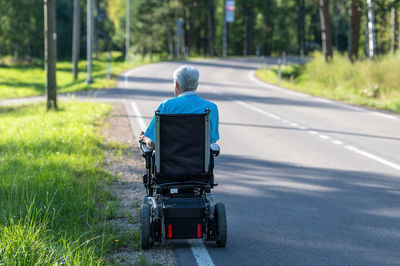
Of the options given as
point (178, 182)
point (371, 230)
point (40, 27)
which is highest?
point (40, 27)

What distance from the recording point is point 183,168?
520 centimetres

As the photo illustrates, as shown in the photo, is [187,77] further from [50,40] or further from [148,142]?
[50,40]

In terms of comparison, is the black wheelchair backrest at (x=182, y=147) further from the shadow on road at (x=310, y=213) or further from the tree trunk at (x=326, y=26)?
the tree trunk at (x=326, y=26)

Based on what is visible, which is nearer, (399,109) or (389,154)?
(389,154)

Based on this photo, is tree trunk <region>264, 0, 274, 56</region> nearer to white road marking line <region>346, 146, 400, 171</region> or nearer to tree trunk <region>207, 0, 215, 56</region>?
tree trunk <region>207, 0, 215, 56</region>

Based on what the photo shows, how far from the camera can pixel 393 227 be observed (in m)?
5.98

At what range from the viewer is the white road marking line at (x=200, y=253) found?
4.93 metres

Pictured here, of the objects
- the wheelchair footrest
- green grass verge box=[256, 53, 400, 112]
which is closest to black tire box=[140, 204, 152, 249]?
the wheelchair footrest

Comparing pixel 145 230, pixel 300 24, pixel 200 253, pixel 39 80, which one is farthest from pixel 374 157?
pixel 300 24

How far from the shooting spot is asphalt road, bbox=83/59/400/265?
206 inches

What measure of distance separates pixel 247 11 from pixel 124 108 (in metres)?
72.6

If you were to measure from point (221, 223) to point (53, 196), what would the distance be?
181cm

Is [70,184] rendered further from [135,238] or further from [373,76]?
[373,76]

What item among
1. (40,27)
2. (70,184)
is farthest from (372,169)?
(40,27)
